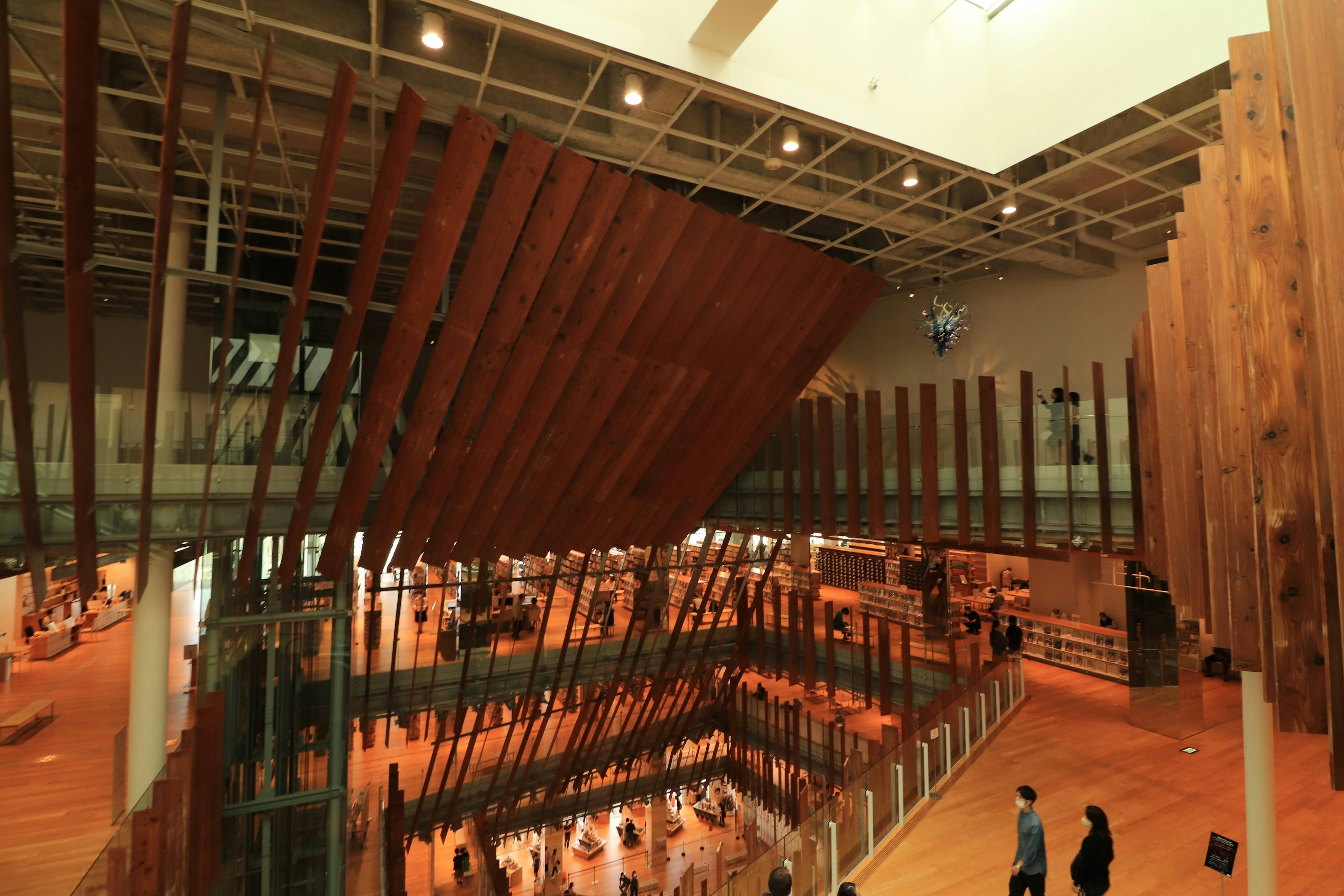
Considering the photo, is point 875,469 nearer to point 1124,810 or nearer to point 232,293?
point 1124,810

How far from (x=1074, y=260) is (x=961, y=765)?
751cm

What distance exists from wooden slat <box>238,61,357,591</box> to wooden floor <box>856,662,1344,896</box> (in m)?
5.35

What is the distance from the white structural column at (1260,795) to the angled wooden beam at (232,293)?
19.6 ft

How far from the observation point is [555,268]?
5.12 metres

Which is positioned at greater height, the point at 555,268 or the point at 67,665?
the point at 555,268

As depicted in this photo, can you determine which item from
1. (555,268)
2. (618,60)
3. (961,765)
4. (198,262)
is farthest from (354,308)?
(961,765)

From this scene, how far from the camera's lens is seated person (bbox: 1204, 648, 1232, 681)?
10.6 m

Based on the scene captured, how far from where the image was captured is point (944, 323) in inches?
380

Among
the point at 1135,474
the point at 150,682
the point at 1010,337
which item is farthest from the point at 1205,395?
the point at 1010,337

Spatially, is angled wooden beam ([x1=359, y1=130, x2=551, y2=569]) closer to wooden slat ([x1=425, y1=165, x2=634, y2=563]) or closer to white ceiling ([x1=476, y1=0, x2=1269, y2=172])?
wooden slat ([x1=425, y1=165, x2=634, y2=563])

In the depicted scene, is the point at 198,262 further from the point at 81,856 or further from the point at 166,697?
the point at 81,856

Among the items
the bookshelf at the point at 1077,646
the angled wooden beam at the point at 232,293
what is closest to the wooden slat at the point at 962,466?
the bookshelf at the point at 1077,646

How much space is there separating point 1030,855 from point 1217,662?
916 cm

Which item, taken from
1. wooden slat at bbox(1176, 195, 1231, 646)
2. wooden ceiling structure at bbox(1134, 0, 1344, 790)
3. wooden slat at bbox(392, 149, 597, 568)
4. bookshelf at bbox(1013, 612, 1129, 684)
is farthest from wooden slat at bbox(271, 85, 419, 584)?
bookshelf at bbox(1013, 612, 1129, 684)
